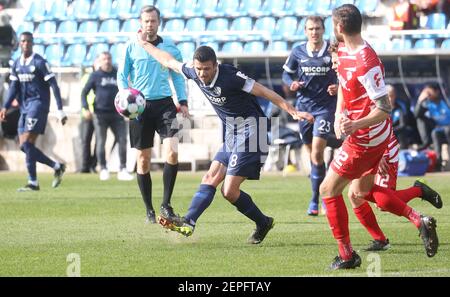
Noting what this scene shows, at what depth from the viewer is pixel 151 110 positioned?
1326cm

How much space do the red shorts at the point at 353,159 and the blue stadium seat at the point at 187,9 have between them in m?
20.3

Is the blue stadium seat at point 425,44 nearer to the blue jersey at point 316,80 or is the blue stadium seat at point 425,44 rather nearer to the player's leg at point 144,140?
the blue jersey at point 316,80

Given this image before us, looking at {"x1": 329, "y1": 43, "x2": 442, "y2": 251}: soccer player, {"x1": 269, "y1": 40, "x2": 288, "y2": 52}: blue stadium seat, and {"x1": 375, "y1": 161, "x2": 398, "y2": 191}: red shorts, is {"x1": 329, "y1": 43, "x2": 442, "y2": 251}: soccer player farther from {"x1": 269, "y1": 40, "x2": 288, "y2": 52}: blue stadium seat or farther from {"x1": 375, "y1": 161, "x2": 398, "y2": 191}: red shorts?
{"x1": 269, "y1": 40, "x2": 288, "y2": 52}: blue stadium seat

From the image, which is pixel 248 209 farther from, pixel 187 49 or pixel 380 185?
pixel 187 49

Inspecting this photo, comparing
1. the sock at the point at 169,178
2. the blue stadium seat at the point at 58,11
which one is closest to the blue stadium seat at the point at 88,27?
the blue stadium seat at the point at 58,11

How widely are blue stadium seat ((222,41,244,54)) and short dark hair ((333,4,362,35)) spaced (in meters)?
18.0

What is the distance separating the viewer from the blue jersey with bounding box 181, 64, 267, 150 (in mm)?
10570

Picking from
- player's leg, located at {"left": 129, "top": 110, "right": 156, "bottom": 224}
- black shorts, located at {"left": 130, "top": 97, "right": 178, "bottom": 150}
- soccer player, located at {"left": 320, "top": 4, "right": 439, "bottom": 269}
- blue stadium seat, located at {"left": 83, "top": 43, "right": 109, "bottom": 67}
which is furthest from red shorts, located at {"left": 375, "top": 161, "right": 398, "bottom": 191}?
blue stadium seat, located at {"left": 83, "top": 43, "right": 109, "bottom": 67}

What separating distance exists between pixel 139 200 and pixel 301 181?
16.9 feet

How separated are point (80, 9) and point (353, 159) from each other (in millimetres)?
22862

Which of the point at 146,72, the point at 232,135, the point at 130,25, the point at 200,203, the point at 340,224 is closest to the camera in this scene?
the point at 340,224

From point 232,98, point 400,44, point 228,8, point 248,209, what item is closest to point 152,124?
point 248,209

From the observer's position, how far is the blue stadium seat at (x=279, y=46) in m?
26.6

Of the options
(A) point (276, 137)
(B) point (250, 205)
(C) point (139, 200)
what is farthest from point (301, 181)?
(B) point (250, 205)
